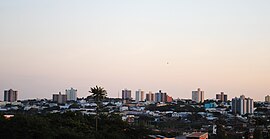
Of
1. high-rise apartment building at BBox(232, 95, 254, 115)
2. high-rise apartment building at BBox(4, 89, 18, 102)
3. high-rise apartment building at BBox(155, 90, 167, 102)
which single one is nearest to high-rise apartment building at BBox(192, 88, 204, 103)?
high-rise apartment building at BBox(155, 90, 167, 102)

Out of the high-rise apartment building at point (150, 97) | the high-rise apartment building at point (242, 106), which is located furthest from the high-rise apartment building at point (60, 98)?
the high-rise apartment building at point (242, 106)

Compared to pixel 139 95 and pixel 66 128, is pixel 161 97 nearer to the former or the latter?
pixel 139 95

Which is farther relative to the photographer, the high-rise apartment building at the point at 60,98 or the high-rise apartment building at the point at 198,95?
the high-rise apartment building at the point at 198,95

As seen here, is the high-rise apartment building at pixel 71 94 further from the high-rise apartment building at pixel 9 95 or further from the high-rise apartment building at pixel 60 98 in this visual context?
the high-rise apartment building at pixel 9 95

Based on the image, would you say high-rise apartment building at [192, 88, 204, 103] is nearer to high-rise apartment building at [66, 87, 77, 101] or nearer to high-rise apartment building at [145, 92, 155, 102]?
high-rise apartment building at [145, 92, 155, 102]

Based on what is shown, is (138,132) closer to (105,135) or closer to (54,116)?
(105,135)

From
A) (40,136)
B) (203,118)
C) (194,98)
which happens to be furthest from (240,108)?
(40,136)
